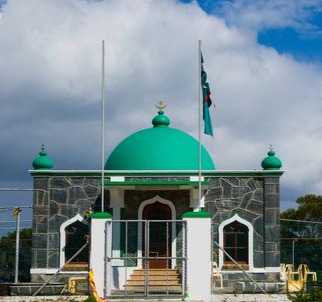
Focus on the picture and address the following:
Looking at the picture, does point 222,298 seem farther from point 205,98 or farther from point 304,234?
point 304,234

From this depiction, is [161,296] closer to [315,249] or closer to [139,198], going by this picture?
[139,198]

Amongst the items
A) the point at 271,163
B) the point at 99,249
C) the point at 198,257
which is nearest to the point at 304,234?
the point at 271,163

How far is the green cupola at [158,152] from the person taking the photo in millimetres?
24219

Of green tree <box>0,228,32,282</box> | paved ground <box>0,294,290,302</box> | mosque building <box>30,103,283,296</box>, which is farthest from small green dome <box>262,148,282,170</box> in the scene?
green tree <box>0,228,32,282</box>

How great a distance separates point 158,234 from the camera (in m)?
23.1

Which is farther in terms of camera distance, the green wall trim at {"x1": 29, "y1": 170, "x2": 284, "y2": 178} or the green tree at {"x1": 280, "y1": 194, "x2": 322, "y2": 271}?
the green tree at {"x1": 280, "y1": 194, "x2": 322, "y2": 271}

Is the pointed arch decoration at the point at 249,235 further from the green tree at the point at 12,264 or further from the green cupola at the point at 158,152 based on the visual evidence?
the green tree at the point at 12,264

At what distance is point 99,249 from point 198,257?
2.65 m

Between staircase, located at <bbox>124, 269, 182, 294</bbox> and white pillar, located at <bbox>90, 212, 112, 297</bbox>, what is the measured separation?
131cm

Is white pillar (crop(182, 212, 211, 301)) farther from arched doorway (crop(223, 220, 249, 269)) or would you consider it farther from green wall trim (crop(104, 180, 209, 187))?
arched doorway (crop(223, 220, 249, 269))

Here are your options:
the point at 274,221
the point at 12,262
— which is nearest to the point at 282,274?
the point at 274,221

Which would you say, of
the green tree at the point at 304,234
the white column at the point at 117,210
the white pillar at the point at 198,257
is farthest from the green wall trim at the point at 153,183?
the green tree at the point at 304,234

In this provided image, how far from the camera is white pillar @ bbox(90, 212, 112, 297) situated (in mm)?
19281

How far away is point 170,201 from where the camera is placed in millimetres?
23578
